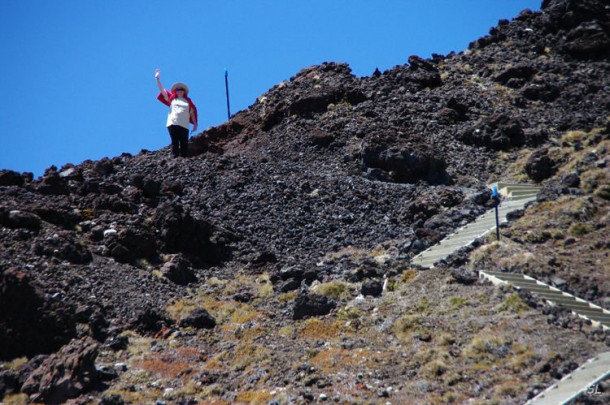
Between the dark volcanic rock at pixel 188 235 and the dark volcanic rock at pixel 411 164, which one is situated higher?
the dark volcanic rock at pixel 411 164

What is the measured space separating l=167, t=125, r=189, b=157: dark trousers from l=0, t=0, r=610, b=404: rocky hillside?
0.73 metres

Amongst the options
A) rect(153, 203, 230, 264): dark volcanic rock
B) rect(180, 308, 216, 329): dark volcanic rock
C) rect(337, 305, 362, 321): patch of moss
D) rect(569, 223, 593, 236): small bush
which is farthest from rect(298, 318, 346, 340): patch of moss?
rect(569, 223, 593, 236): small bush

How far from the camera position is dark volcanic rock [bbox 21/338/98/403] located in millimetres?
12742

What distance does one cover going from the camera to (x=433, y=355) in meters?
13.2

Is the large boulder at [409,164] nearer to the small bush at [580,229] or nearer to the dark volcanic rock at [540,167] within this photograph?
the dark volcanic rock at [540,167]

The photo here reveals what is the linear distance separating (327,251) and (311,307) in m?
4.95

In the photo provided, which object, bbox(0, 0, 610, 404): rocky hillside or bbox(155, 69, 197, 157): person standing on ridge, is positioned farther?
bbox(155, 69, 197, 157): person standing on ridge

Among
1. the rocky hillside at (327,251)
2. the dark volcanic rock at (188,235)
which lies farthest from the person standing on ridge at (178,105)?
the dark volcanic rock at (188,235)

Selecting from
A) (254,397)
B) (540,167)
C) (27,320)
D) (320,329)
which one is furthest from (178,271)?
(540,167)

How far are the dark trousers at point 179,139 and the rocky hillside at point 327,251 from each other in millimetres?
735

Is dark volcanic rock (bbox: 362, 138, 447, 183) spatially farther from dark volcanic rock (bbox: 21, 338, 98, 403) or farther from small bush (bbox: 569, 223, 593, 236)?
dark volcanic rock (bbox: 21, 338, 98, 403)

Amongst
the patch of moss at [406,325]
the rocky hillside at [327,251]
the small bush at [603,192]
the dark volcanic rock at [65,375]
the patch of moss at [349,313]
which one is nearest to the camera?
the dark volcanic rock at [65,375]

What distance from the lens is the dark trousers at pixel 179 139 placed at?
2869cm

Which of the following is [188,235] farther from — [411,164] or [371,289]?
[411,164]
